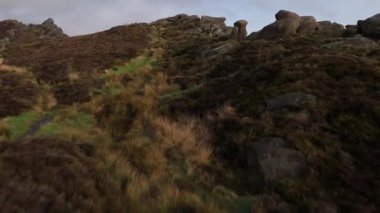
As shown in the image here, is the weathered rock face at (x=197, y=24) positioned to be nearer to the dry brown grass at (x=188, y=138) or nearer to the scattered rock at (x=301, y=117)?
the dry brown grass at (x=188, y=138)

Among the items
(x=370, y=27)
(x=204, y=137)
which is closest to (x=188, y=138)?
(x=204, y=137)

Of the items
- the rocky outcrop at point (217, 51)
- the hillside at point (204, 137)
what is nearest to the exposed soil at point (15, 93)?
the hillside at point (204, 137)

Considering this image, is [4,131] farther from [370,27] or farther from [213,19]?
[213,19]

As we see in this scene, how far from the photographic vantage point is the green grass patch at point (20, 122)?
50.7ft

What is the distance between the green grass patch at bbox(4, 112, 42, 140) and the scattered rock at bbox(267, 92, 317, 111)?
802cm

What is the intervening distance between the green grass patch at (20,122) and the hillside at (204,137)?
5cm

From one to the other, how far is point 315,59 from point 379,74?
3172mm

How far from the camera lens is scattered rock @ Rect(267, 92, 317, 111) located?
1358 cm

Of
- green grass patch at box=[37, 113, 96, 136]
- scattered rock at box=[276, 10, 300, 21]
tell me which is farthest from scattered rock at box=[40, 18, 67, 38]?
green grass patch at box=[37, 113, 96, 136]

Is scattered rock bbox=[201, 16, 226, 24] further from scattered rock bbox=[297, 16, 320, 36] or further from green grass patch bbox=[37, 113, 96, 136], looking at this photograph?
green grass patch bbox=[37, 113, 96, 136]

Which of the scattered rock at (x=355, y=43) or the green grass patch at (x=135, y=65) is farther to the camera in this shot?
the green grass patch at (x=135, y=65)

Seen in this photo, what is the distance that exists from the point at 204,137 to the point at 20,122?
750 cm

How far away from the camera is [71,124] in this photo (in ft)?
52.5

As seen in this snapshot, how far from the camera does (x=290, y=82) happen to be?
15.8m
